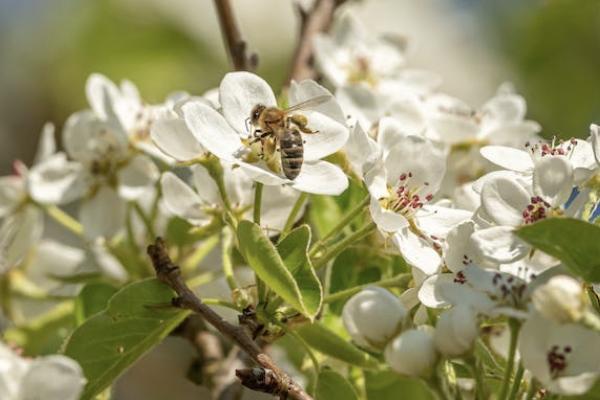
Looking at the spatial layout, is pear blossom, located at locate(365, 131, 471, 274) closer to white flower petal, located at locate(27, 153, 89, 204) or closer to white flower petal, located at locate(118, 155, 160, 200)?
white flower petal, located at locate(118, 155, 160, 200)

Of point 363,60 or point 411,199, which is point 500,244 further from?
point 363,60

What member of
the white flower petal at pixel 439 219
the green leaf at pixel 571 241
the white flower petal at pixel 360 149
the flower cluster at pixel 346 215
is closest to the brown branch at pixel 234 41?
the flower cluster at pixel 346 215

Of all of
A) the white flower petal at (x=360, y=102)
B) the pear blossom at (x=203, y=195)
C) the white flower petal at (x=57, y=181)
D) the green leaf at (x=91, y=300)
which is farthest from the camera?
the white flower petal at (x=57, y=181)

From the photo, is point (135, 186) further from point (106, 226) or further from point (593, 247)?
point (593, 247)

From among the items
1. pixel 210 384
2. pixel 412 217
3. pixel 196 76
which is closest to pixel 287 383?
pixel 412 217

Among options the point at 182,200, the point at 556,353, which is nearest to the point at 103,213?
the point at 182,200

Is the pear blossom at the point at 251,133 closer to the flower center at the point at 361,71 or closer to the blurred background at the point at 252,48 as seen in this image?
the flower center at the point at 361,71
